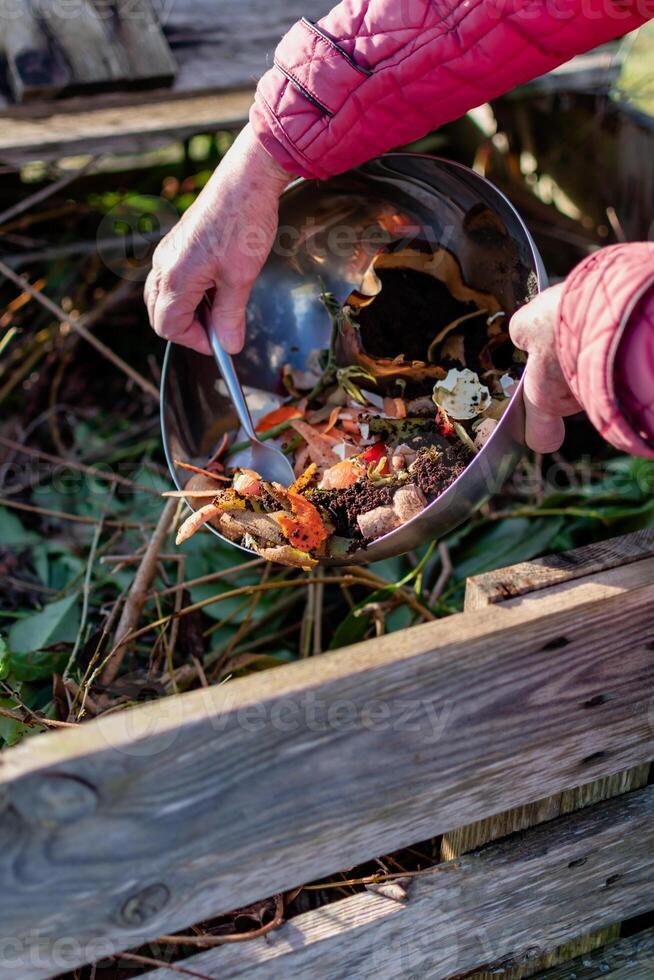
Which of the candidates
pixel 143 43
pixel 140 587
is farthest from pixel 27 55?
pixel 140 587

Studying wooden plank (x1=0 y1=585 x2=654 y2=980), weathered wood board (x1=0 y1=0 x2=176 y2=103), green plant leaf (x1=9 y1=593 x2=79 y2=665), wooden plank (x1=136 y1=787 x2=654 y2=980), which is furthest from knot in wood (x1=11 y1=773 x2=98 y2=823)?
weathered wood board (x1=0 y1=0 x2=176 y2=103)

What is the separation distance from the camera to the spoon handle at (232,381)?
114cm

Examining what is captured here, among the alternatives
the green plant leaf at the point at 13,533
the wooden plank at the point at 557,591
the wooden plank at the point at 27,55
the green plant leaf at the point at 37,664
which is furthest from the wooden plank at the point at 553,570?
the wooden plank at the point at 27,55

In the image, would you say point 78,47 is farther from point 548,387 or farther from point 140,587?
point 548,387

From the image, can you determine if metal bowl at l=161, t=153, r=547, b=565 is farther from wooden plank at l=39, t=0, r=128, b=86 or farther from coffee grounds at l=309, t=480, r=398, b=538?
wooden plank at l=39, t=0, r=128, b=86

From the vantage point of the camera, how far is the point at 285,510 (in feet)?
3.30

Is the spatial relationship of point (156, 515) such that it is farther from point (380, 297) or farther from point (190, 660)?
point (380, 297)

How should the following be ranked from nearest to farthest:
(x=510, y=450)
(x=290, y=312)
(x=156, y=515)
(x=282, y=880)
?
1. (x=282, y=880)
2. (x=510, y=450)
3. (x=290, y=312)
4. (x=156, y=515)

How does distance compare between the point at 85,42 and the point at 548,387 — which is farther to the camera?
the point at 85,42

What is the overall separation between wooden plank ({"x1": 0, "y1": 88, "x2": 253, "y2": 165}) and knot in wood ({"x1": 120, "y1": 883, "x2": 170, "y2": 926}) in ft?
4.51

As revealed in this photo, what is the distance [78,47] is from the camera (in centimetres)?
165

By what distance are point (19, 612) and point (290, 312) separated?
64 centimetres

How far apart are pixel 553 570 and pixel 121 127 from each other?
1.34 metres

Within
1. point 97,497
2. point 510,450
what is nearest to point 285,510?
point 510,450
